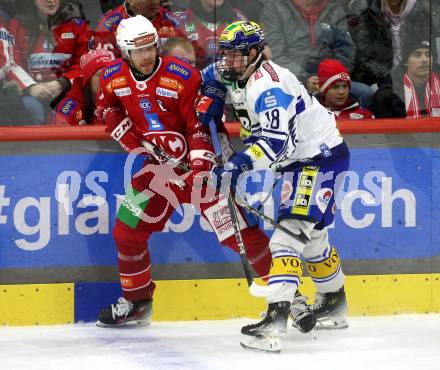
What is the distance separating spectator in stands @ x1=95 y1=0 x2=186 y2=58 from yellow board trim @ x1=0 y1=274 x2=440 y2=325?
4.16ft

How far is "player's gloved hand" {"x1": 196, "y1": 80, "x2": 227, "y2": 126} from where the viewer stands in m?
5.21

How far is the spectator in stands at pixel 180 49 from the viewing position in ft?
18.6

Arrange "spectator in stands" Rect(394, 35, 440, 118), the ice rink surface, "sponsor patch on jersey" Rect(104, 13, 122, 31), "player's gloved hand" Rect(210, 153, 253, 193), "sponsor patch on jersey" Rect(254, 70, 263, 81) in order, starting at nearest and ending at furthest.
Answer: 1. the ice rink surface
2. "player's gloved hand" Rect(210, 153, 253, 193)
3. "sponsor patch on jersey" Rect(254, 70, 263, 81)
4. "sponsor patch on jersey" Rect(104, 13, 122, 31)
5. "spectator in stands" Rect(394, 35, 440, 118)

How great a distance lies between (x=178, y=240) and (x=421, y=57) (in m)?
1.60

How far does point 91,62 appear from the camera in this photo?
5.65 meters

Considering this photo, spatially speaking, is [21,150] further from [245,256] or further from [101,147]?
[245,256]

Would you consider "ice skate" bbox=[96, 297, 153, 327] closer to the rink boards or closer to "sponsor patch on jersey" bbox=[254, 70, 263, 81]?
the rink boards

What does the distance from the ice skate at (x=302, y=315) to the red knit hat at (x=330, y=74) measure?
1.15 m

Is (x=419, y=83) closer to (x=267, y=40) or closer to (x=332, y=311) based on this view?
(x=267, y=40)

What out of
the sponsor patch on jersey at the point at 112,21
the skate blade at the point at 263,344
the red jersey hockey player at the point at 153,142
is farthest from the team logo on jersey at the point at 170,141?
the skate blade at the point at 263,344

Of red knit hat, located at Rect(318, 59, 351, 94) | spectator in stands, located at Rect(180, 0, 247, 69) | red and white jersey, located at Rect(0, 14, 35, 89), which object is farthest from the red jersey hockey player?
red knit hat, located at Rect(318, 59, 351, 94)

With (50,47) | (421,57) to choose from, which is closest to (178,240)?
(50,47)

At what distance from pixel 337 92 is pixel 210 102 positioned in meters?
0.87

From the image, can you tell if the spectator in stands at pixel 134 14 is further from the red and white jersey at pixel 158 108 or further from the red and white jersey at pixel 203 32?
the red and white jersey at pixel 158 108
